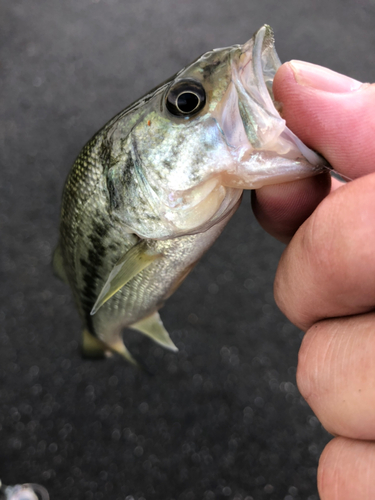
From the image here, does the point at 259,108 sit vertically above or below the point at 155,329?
above

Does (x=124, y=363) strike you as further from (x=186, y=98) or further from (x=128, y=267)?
(x=186, y=98)

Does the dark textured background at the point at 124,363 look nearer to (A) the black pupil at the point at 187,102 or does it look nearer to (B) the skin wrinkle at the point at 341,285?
(B) the skin wrinkle at the point at 341,285

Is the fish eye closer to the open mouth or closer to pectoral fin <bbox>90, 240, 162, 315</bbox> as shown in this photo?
the open mouth

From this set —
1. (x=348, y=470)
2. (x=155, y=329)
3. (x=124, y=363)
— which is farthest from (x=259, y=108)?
(x=124, y=363)

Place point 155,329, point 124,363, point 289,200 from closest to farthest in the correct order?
point 289,200, point 155,329, point 124,363

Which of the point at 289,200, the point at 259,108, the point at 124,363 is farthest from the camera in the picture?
the point at 124,363

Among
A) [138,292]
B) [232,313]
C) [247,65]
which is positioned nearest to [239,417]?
[232,313]

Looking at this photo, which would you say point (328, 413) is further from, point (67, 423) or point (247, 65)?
point (67, 423)
